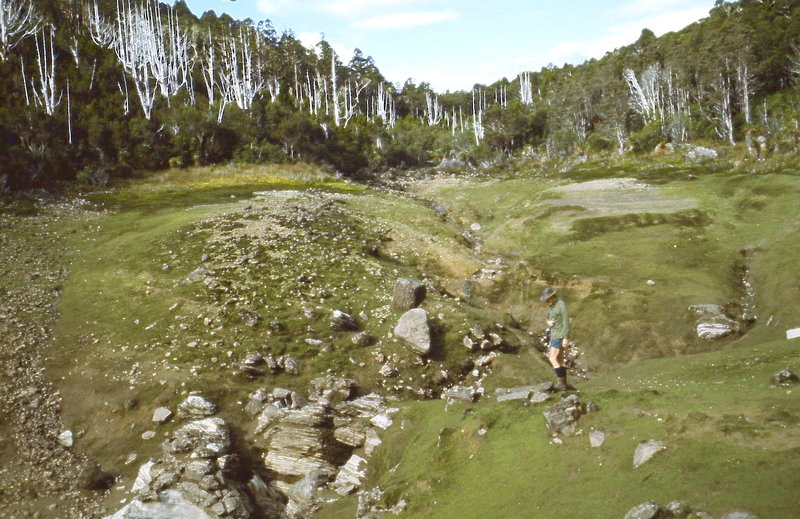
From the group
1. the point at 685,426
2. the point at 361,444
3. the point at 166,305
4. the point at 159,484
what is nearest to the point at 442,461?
the point at 361,444

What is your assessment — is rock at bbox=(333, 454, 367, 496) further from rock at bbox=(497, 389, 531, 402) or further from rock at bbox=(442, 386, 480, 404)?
rock at bbox=(497, 389, 531, 402)

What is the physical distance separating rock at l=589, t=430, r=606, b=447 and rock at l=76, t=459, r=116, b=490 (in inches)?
495

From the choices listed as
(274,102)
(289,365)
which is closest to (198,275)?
(289,365)

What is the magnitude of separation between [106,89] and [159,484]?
8213 cm

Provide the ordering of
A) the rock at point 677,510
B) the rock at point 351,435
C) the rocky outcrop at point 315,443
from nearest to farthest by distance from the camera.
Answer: the rock at point 677,510
the rocky outcrop at point 315,443
the rock at point 351,435

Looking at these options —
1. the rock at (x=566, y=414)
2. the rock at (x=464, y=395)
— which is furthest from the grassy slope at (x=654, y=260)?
the rock at (x=566, y=414)

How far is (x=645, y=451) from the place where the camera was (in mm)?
10602

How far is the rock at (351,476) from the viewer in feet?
48.2

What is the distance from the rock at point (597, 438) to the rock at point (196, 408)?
11.7m

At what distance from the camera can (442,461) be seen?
43.9 feet

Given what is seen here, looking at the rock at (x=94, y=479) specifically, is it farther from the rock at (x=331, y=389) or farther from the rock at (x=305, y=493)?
the rock at (x=331, y=389)

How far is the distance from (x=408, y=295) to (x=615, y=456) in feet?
48.5

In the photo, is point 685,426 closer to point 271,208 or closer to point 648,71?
point 271,208

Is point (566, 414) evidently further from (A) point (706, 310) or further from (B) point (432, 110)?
(B) point (432, 110)
